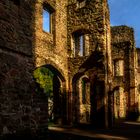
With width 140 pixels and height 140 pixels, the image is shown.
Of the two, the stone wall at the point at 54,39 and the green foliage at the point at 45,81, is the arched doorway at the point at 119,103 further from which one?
the stone wall at the point at 54,39

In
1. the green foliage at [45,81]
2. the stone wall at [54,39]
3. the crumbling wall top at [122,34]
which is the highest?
the crumbling wall top at [122,34]

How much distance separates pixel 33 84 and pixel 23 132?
115 centimetres

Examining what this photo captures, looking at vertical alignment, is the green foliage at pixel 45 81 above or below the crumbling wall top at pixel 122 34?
below

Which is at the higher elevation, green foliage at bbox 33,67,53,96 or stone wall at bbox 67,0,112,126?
stone wall at bbox 67,0,112,126

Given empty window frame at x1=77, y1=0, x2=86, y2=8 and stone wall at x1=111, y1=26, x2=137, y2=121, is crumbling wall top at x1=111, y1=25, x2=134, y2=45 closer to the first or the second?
stone wall at x1=111, y1=26, x2=137, y2=121

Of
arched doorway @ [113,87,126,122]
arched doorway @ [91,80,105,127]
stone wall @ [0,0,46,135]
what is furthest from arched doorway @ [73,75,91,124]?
stone wall @ [0,0,46,135]

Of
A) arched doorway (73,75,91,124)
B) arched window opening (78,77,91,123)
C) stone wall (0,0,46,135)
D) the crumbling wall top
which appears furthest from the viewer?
the crumbling wall top

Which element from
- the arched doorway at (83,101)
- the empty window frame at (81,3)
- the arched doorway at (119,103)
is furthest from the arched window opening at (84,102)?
the empty window frame at (81,3)

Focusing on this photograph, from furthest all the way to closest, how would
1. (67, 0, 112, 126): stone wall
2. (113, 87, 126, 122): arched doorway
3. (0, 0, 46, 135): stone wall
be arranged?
1. (113, 87, 126, 122): arched doorway
2. (67, 0, 112, 126): stone wall
3. (0, 0, 46, 135): stone wall

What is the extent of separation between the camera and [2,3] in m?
6.34

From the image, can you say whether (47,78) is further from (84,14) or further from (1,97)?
(1,97)

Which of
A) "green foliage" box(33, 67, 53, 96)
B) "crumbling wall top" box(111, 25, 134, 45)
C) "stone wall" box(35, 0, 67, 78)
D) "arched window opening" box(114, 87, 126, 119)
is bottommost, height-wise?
"arched window opening" box(114, 87, 126, 119)

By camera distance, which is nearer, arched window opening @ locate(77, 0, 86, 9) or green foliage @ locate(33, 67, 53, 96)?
arched window opening @ locate(77, 0, 86, 9)

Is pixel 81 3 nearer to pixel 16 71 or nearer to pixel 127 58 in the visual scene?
pixel 127 58
